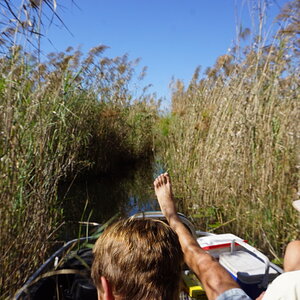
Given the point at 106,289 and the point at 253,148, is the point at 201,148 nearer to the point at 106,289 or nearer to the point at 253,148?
the point at 253,148

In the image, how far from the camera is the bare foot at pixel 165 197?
77.0 inches

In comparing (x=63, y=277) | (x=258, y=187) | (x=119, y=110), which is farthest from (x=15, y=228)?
(x=119, y=110)

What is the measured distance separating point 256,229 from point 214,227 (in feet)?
1.78

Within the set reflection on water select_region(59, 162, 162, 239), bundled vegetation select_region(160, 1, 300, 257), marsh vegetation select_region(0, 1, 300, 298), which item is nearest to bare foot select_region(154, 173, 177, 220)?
marsh vegetation select_region(0, 1, 300, 298)

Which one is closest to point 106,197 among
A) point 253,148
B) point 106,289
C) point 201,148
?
point 201,148

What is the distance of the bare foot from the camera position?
1.96 metres

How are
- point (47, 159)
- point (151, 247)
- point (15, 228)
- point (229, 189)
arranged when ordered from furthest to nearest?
point (229, 189)
point (47, 159)
point (15, 228)
point (151, 247)

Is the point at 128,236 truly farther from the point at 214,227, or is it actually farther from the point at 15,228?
the point at 214,227

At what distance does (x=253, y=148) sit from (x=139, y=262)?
2.36 metres

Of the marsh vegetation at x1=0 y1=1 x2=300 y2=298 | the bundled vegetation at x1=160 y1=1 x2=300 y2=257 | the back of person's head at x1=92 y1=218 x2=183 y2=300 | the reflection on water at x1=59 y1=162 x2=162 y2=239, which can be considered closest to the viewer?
the back of person's head at x1=92 y1=218 x2=183 y2=300

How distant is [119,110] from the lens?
695 centimetres

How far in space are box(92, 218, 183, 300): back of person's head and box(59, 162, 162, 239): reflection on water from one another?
8.67ft

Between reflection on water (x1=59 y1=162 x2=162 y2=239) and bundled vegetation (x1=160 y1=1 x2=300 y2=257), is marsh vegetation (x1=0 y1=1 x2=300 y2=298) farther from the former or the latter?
reflection on water (x1=59 y1=162 x2=162 y2=239)

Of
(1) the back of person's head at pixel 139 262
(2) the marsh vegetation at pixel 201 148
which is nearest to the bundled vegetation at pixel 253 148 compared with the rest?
(2) the marsh vegetation at pixel 201 148
